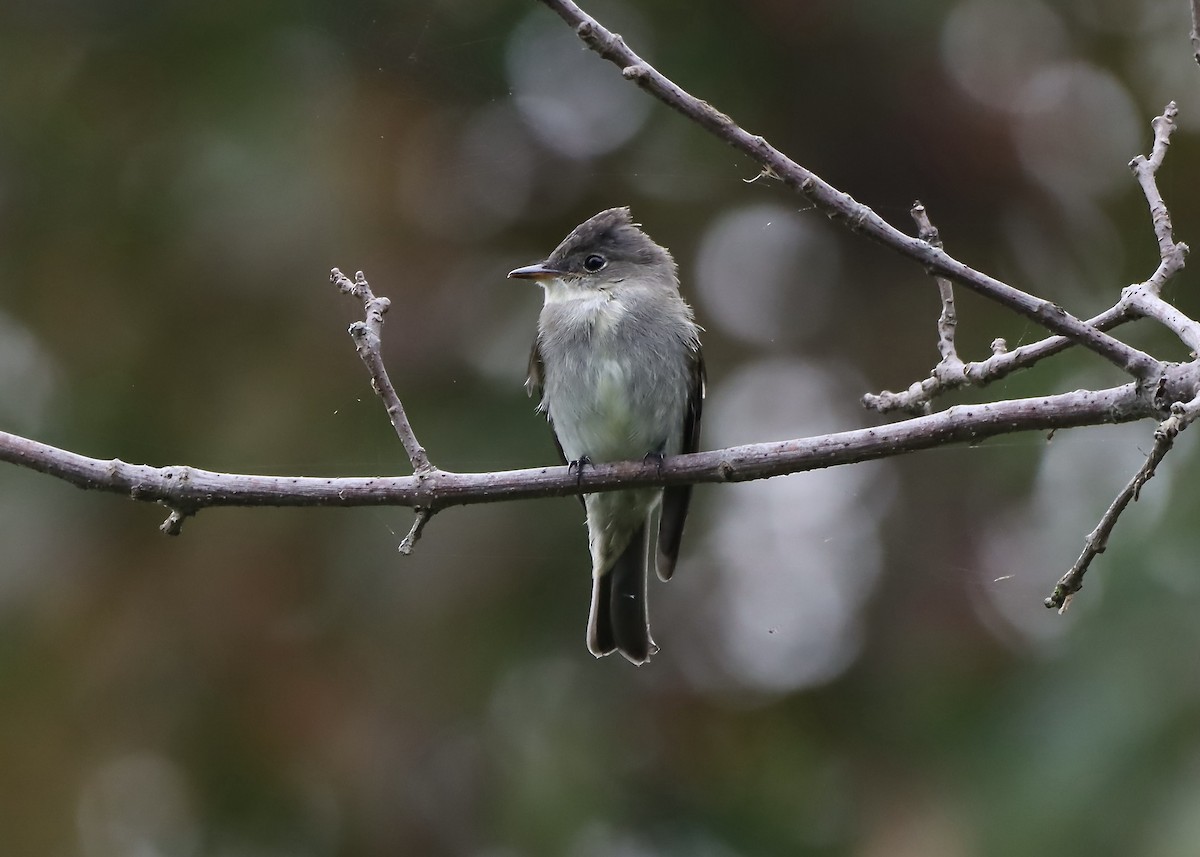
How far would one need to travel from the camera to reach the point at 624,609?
4.18m

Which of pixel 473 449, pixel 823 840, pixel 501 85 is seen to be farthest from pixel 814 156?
pixel 823 840

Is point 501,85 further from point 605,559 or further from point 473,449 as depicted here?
point 605,559

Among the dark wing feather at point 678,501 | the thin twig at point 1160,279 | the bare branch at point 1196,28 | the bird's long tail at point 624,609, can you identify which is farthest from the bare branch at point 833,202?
the bird's long tail at point 624,609

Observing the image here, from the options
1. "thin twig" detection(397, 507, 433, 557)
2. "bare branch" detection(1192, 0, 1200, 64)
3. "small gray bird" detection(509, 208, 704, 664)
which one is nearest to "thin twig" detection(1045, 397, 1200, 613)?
"bare branch" detection(1192, 0, 1200, 64)

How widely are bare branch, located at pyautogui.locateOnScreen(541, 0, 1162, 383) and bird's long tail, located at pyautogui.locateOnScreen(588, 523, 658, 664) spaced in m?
1.87

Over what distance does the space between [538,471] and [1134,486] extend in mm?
1163

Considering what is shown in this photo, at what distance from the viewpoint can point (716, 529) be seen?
6.25 metres

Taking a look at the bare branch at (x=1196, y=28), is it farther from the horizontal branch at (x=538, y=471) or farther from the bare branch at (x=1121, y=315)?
the horizontal branch at (x=538, y=471)

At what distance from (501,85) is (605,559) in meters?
2.08

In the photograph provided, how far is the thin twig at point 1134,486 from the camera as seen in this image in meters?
2.27

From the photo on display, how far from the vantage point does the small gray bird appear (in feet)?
12.5

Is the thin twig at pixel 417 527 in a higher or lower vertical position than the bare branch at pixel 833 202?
lower

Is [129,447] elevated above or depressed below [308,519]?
above

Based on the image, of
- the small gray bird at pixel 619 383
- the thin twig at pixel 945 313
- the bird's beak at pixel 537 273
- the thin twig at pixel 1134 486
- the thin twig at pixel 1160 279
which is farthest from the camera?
the bird's beak at pixel 537 273
